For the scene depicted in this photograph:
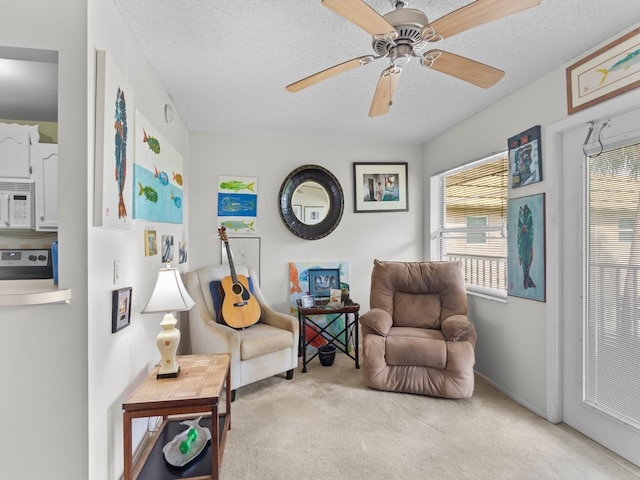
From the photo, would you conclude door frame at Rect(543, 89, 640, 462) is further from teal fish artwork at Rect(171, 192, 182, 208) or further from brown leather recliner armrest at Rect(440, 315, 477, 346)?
teal fish artwork at Rect(171, 192, 182, 208)

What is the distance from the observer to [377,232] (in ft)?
13.4

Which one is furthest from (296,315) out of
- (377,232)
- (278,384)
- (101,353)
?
(101,353)

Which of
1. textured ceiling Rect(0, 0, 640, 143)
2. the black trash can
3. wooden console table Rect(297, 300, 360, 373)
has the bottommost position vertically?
the black trash can

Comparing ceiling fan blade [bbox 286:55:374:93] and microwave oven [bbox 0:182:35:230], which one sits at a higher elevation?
ceiling fan blade [bbox 286:55:374:93]

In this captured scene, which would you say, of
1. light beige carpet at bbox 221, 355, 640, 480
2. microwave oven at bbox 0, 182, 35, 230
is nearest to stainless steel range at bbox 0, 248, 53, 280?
microwave oven at bbox 0, 182, 35, 230

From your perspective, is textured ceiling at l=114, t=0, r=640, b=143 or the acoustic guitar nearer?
textured ceiling at l=114, t=0, r=640, b=143

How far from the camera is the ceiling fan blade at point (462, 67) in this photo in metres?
1.60

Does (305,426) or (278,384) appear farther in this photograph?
(278,384)

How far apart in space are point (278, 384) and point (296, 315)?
3.10 ft

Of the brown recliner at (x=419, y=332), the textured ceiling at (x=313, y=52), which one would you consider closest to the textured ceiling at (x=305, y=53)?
the textured ceiling at (x=313, y=52)

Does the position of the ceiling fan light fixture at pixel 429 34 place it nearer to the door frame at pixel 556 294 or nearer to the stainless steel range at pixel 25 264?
the door frame at pixel 556 294

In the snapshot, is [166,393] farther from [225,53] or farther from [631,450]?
[631,450]

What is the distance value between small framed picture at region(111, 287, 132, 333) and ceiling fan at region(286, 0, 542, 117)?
1.37 m

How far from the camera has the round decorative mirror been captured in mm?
3818
